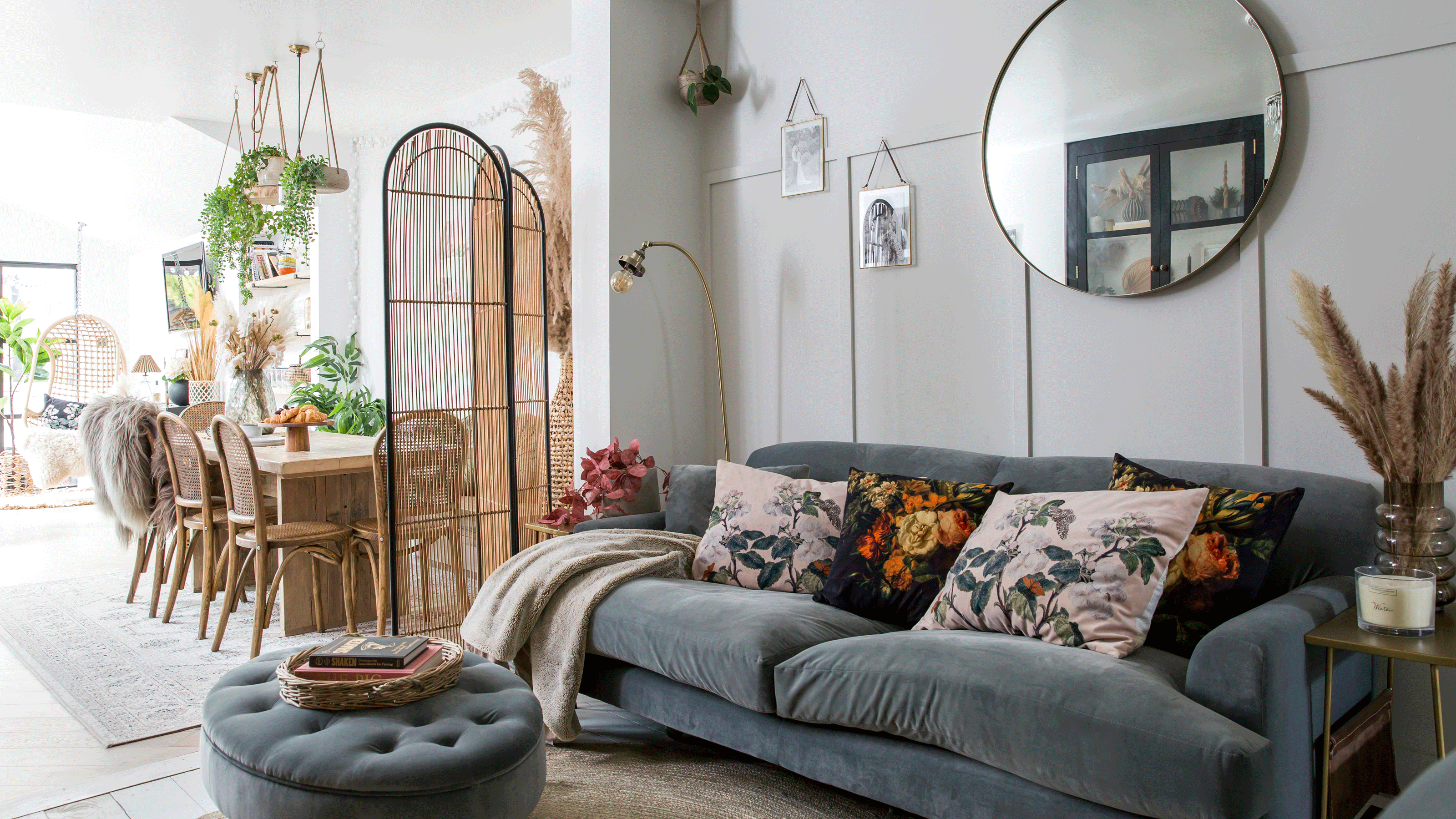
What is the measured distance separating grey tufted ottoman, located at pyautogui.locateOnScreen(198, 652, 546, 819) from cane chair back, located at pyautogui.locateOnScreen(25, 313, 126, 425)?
8.53 metres

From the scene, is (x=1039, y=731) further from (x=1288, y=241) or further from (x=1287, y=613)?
(x=1288, y=241)

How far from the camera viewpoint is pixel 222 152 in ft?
21.3

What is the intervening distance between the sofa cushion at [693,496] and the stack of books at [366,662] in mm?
1204

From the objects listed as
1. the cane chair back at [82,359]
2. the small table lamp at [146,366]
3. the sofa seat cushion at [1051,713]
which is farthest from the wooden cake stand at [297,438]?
the cane chair back at [82,359]

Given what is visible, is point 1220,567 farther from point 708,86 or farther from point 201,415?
point 201,415

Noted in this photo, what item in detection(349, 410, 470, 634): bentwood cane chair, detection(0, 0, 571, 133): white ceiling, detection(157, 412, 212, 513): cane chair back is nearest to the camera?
detection(349, 410, 470, 634): bentwood cane chair

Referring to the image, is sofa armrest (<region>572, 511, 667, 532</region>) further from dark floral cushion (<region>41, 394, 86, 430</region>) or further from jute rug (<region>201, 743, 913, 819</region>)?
dark floral cushion (<region>41, 394, 86, 430</region>)

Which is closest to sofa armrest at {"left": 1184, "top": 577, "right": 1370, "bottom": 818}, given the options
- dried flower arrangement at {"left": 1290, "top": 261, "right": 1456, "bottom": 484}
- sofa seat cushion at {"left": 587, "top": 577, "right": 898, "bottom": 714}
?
dried flower arrangement at {"left": 1290, "top": 261, "right": 1456, "bottom": 484}

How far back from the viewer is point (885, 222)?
3.33 metres

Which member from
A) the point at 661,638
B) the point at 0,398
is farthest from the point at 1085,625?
the point at 0,398

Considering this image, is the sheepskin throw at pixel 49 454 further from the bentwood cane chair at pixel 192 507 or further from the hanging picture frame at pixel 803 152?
the hanging picture frame at pixel 803 152

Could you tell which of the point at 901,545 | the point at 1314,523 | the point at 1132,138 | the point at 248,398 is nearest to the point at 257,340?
the point at 248,398

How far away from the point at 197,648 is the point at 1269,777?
12.4 feet

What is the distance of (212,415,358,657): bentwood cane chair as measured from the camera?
3643 millimetres
